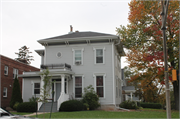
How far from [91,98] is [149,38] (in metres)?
8.63

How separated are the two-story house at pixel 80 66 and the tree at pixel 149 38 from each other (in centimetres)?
195

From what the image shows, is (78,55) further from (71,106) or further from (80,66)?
(71,106)

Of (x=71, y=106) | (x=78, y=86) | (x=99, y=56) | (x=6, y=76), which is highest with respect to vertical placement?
(x=99, y=56)

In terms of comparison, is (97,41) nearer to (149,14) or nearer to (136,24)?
(136,24)

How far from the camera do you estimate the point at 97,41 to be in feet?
75.4

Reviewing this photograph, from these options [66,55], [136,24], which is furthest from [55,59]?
[136,24]

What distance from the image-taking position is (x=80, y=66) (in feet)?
75.7

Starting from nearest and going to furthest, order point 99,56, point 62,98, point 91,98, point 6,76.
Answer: point 62,98
point 91,98
point 99,56
point 6,76

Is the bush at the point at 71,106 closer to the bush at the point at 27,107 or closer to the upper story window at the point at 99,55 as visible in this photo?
the bush at the point at 27,107

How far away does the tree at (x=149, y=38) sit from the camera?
1945cm

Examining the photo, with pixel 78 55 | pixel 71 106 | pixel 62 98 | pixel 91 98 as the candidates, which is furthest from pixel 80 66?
pixel 71 106

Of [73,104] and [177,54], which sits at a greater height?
[177,54]

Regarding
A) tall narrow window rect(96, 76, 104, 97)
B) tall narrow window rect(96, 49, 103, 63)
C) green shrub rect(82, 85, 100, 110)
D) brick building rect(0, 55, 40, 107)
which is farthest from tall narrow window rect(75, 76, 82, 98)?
brick building rect(0, 55, 40, 107)

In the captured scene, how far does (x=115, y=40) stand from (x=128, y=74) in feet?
131
